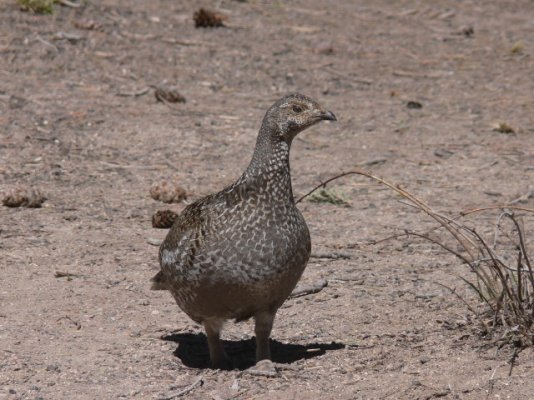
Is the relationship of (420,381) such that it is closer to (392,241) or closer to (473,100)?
(392,241)

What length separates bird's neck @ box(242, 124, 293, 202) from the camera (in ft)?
20.5

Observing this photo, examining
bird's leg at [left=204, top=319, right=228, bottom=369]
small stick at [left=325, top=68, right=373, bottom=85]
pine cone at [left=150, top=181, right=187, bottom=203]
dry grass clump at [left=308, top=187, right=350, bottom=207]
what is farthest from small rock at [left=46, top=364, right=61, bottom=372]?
small stick at [left=325, top=68, right=373, bottom=85]

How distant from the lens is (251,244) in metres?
6.03

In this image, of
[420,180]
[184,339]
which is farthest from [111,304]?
[420,180]

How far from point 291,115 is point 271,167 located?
0.34 metres

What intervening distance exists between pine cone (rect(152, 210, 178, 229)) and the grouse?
2769 mm

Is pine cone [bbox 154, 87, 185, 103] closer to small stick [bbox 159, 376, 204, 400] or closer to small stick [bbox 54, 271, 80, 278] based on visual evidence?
small stick [bbox 54, 271, 80, 278]

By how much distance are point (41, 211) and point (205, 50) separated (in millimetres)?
5788

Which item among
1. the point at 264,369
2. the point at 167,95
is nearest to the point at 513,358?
the point at 264,369

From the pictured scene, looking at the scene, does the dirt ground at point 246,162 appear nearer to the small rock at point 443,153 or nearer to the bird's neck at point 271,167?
the small rock at point 443,153

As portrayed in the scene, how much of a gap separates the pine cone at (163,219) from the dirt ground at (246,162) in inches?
3.5

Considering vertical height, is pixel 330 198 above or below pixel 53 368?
above

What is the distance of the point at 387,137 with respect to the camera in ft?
40.7

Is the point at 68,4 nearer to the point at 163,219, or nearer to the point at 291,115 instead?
the point at 163,219
